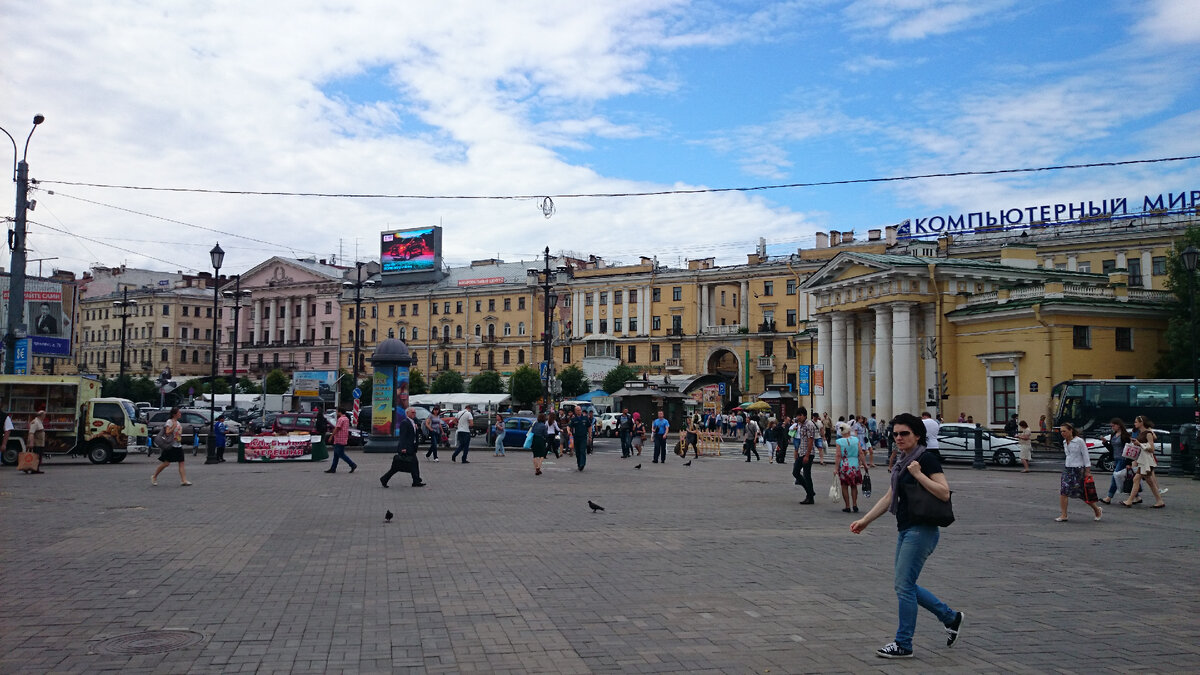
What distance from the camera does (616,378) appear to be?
8362 cm

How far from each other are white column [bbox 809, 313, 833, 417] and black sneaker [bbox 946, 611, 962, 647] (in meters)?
56.4

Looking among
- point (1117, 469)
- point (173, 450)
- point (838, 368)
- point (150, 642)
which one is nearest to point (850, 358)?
point (838, 368)

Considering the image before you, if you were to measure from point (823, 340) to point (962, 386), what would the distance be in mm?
12731

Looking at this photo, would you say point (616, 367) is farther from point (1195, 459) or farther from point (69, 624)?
point (69, 624)

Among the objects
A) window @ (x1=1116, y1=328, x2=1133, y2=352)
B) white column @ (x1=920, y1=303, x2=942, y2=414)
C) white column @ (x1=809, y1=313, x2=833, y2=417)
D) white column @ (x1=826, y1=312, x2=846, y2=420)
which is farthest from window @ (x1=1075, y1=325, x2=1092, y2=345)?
white column @ (x1=809, y1=313, x2=833, y2=417)

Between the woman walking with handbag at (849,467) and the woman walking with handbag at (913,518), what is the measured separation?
33.2 feet

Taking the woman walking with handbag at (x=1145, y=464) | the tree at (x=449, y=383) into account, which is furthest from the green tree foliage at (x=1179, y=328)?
the tree at (x=449, y=383)

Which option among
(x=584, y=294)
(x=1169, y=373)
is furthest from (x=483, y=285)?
(x=1169, y=373)

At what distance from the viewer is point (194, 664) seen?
273 inches

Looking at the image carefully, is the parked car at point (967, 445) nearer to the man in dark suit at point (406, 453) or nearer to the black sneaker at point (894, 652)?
the man in dark suit at point (406, 453)

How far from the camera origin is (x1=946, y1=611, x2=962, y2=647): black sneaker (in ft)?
24.8

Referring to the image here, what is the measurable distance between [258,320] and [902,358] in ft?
289

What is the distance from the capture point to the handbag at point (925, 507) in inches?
287

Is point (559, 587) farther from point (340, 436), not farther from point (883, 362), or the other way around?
point (883, 362)
